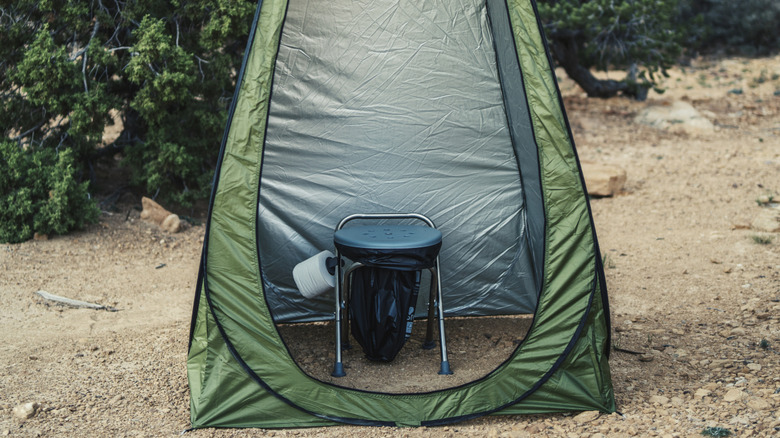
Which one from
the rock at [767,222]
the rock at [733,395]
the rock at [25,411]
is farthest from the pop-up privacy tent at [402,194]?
the rock at [767,222]

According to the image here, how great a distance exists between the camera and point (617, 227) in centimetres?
584

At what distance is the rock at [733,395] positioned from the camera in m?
2.88

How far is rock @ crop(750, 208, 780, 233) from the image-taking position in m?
5.32

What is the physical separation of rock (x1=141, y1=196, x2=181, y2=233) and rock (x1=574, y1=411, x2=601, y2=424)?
3907mm

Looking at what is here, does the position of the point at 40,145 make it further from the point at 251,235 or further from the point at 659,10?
the point at 659,10

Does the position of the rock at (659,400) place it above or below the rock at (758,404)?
below

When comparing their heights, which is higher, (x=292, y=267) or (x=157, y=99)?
(x=157, y=99)

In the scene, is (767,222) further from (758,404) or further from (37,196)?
(37,196)

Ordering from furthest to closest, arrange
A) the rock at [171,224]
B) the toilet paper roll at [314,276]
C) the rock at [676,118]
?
1. the rock at [676,118]
2. the rock at [171,224]
3. the toilet paper roll at [314,276]

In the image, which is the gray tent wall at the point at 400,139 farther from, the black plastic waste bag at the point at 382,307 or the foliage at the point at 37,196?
the foliage at the point at 37,196

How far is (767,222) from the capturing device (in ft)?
17.6

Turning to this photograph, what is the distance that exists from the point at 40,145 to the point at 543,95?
434 centimetres

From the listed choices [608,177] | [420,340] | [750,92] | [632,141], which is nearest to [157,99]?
[420,340]

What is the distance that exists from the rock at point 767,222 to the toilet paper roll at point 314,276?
370 centimetres
